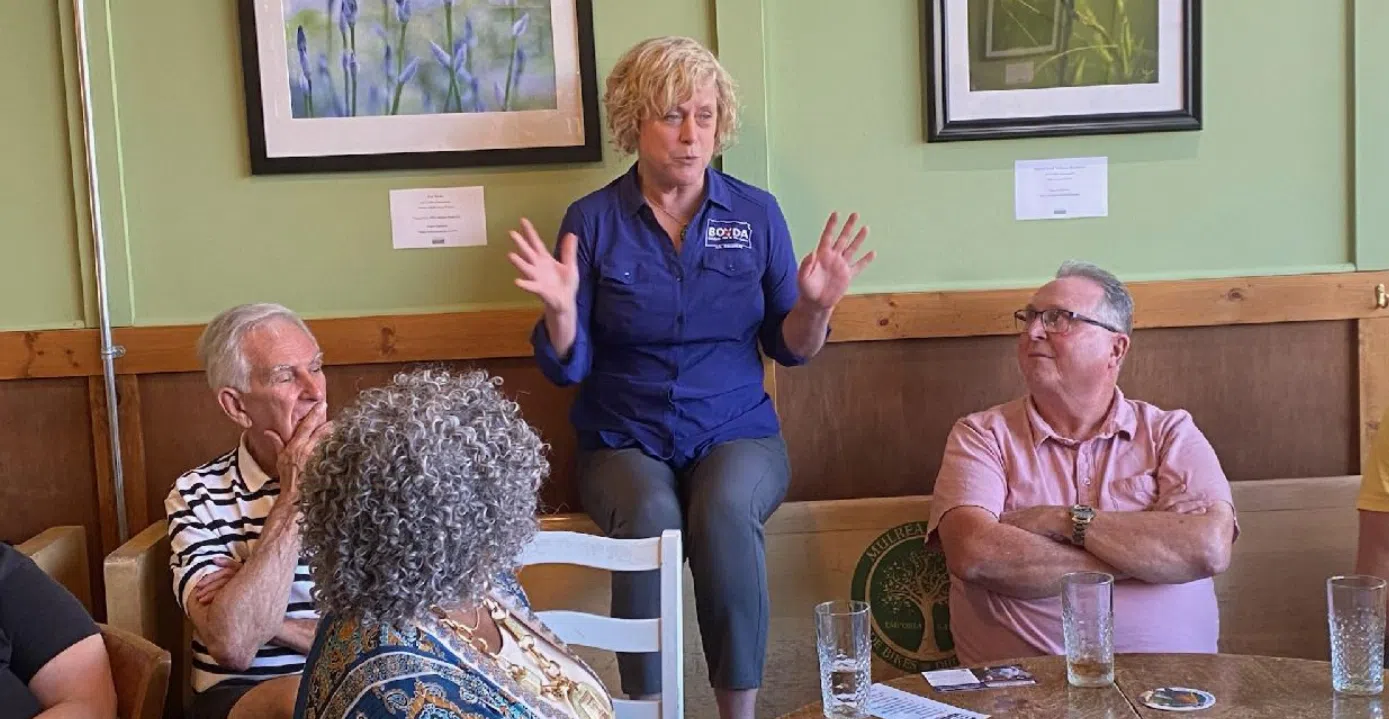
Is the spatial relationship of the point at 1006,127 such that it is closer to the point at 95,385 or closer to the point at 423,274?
the point at 423,274

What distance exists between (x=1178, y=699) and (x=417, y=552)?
992 mm

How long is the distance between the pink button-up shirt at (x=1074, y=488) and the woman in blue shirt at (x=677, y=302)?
0.41 meters

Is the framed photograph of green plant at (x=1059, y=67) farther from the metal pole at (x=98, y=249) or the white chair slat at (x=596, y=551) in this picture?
the metal pole at (x=98, y=249)

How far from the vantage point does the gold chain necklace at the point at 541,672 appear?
4.61ft

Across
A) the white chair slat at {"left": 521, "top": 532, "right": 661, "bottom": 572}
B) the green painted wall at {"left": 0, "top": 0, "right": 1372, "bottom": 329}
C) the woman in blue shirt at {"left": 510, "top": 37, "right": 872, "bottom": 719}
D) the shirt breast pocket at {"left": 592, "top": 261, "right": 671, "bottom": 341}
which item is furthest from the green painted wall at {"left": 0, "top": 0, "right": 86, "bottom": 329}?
the white chair slat at {"left": 521, "top": 532, "right": 661, "bottom": 572}

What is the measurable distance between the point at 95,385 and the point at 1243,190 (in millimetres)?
2725

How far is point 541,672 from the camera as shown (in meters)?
1.47

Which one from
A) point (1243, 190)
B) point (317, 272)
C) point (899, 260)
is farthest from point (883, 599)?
point (317, 272)

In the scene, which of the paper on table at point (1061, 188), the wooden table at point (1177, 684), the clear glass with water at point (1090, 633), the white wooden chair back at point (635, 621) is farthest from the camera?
the paper on table at point (1061, 188)

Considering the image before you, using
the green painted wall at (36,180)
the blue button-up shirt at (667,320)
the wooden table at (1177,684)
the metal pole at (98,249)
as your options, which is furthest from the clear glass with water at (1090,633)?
the green painted wall at (36,180)

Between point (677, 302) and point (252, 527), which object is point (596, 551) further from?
point (677, 302)

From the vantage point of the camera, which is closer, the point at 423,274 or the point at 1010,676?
the point at 1010,676

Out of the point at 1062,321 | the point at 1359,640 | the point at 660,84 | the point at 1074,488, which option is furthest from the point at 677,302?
the point at 1359,640

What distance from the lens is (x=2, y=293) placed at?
9.44 feet
